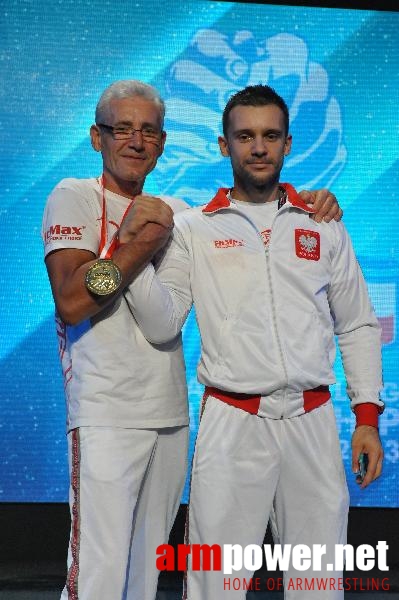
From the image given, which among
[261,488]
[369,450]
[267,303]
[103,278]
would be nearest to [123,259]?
[103,278]

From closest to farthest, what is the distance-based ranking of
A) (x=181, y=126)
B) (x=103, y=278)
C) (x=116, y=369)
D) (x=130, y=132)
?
(x=103, y=278) → (x=116, y=369) → (x=130, y=132) → (x=181, y=126)

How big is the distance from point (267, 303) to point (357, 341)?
277 millimetres

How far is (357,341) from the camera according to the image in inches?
80.9

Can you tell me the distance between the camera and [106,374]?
1.94m

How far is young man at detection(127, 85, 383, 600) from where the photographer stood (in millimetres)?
1865

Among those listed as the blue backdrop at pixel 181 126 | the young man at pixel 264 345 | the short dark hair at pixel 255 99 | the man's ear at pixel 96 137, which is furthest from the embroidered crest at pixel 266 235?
the blue backdrop at pixel 181 126

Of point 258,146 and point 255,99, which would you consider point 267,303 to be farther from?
point 255,99

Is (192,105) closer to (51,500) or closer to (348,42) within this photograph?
(348,42)

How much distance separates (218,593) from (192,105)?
2.11 m

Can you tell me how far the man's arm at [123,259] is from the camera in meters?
1.86

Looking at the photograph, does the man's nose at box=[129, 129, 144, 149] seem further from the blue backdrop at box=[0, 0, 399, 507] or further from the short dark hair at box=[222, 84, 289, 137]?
the blue backdrop at box=[0, 0, 399, 507]

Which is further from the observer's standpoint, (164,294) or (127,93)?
(127,93)

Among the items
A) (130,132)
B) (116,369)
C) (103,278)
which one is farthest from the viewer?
(130,132)

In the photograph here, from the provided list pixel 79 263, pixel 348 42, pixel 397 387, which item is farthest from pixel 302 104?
pixel 79 263
